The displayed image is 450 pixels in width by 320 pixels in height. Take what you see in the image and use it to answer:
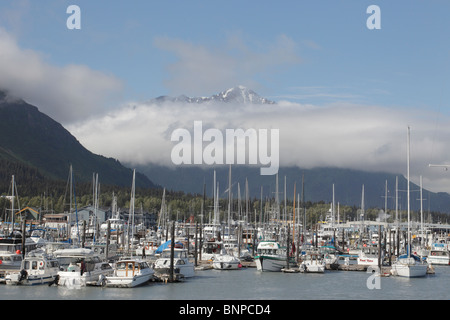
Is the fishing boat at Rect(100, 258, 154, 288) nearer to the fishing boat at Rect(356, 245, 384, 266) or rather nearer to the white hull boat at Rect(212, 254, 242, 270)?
the white hull boat at Rect(212, 254, 242, 270)

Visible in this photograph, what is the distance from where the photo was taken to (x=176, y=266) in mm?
77062

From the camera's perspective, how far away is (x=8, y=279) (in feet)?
221

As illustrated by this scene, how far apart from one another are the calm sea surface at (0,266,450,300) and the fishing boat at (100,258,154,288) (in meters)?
0.76

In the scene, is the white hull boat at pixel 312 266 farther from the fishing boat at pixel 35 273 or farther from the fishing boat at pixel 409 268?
the fishing boat at pixel 35 273

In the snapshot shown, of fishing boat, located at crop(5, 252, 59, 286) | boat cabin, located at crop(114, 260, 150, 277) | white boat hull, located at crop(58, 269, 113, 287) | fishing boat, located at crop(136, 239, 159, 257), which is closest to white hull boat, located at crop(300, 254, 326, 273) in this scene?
boat cabin, located at crop(114, 260, 150, 277)

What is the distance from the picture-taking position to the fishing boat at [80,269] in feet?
219

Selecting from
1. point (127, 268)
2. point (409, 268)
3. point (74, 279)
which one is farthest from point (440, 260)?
point (74, 279)

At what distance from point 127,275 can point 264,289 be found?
15.5 meters

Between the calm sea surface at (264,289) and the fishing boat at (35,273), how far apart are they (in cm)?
136

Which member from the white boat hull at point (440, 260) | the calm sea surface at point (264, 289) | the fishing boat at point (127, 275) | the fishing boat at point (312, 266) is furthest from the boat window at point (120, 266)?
the white boat hull at point (440, 260)

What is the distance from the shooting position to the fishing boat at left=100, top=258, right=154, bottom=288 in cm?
6538
